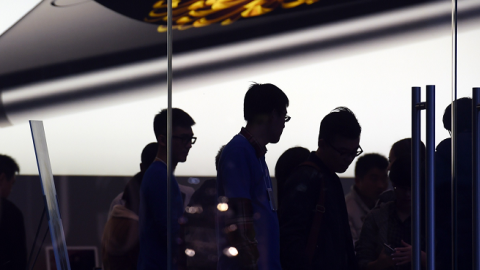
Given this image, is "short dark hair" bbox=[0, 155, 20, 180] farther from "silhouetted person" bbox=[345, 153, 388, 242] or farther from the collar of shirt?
"silhouetted person" bbox=[345, 153, 388, 242]

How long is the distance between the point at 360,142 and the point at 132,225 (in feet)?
3.23

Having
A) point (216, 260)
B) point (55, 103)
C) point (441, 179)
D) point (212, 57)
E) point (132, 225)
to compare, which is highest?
point (212, 57)

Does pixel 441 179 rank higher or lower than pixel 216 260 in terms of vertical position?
higher

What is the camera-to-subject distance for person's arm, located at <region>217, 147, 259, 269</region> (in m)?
1.91

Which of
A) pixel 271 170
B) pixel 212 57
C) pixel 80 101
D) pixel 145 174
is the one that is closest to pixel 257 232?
pixel 271 170

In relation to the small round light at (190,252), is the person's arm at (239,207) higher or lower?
higher

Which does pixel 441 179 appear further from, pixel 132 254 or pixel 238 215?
pixel 132 254

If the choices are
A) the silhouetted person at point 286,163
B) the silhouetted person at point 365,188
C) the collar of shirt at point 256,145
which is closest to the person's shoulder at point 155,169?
the collar of shirt at point 256,145

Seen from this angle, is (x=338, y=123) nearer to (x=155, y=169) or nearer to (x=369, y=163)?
(x=369, y=163)

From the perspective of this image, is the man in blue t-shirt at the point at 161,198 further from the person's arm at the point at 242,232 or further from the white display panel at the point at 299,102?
the person's arm at the point at 242,232

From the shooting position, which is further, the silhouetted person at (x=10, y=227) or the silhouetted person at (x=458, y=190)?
the silhouetted person at (x=10, y=227)

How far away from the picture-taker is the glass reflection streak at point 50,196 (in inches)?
79.2

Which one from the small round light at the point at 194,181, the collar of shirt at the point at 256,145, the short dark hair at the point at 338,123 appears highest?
the short dark hair at the point at 338,123

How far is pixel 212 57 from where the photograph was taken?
1997 millimetres
